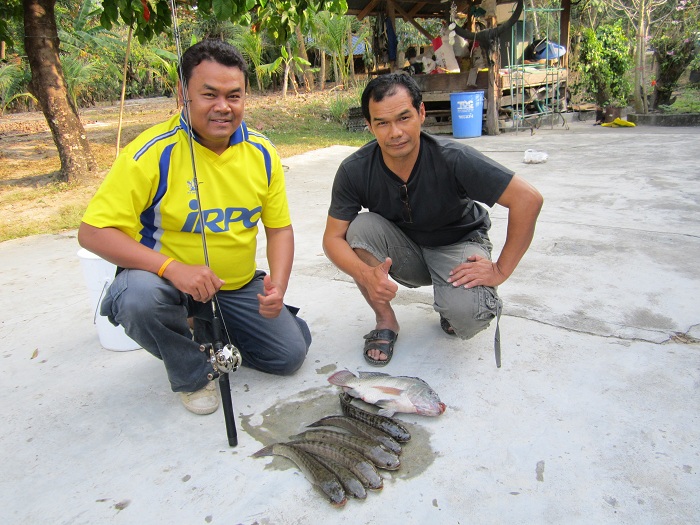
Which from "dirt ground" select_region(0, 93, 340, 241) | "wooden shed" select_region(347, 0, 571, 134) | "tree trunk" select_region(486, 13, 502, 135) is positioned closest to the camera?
"dirt ground" select_region(0, 93, 340, 241)

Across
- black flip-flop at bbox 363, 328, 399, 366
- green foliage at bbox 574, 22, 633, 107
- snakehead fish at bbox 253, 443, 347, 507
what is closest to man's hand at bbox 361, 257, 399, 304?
black flip-flop at bbox 363, 328, 399, 366

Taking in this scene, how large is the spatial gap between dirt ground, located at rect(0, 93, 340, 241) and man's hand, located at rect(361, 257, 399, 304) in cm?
420

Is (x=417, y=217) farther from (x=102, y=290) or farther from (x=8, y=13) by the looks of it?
(x=8, y=13)

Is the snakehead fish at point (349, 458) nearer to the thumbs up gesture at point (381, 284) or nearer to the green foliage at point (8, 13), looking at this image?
the thumbs up gesture at point (381, 284)

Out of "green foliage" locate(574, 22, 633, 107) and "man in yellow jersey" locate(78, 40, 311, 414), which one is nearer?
"man in yellow jersey" locate(78, 40, 311, 414)

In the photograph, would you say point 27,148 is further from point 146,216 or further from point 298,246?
point 146,216

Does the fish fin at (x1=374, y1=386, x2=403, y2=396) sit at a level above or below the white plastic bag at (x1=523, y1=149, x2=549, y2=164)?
below

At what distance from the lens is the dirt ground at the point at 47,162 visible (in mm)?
6016

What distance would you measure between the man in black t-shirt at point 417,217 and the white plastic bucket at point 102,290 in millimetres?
1134

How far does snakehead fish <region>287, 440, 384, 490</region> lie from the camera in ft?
6.13

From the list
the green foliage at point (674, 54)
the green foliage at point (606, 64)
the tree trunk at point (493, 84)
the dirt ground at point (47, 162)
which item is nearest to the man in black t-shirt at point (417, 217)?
the dirt ground at point (47, 162)

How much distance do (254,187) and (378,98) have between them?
681mm

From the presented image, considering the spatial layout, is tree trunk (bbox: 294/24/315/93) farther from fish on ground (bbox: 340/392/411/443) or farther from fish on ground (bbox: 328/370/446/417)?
fish on ground (bbox: 340/392/411/443)

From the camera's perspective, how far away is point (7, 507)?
1.87 metres
